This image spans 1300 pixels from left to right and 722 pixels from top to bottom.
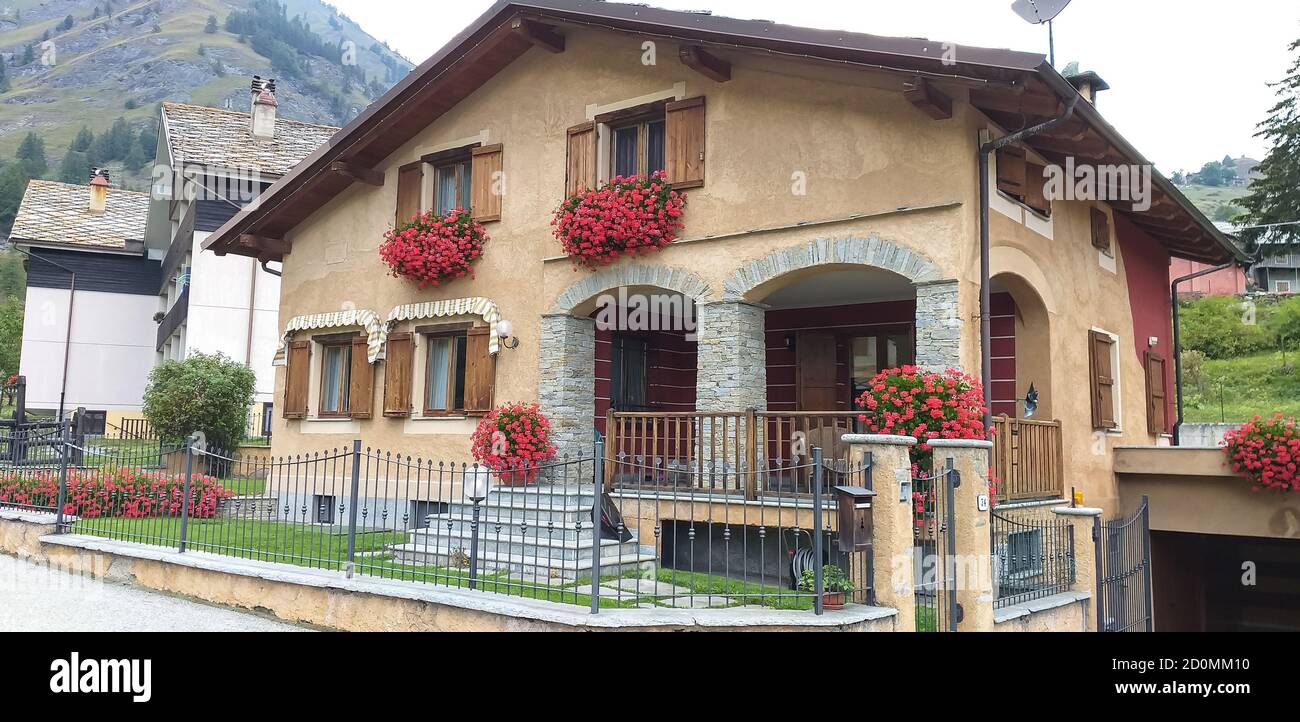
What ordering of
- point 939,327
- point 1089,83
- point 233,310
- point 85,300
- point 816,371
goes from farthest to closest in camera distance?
point 85,300 → point 233,310 → point 1089,83 → point 816,371 → point 939,327

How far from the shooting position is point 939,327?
909cm

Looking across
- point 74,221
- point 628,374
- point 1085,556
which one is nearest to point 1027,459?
point 1085,556

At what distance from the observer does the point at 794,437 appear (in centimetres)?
955

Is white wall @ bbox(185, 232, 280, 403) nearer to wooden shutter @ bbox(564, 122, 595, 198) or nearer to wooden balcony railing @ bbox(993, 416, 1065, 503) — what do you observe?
wooden shutter @ bbox(564, 122, 595, 198)

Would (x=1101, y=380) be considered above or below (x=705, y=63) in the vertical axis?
below

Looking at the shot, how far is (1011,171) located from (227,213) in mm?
20700

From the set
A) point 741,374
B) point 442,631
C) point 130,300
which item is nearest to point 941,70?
point 741,374

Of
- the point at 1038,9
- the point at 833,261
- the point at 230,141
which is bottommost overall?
the point at 833,261

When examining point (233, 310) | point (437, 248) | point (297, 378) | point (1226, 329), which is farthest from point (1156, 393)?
point (233, 310)

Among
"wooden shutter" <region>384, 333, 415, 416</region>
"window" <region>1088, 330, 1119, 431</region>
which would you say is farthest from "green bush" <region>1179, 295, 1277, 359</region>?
"wooden shutter" <region>384, 333, 415, 416</region>

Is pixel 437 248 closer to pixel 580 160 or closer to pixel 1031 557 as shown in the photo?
pixel 580 160

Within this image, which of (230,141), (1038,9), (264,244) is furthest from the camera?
(230,141)

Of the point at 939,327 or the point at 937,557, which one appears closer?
the point at 937,557

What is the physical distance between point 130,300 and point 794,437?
98.8 feet
